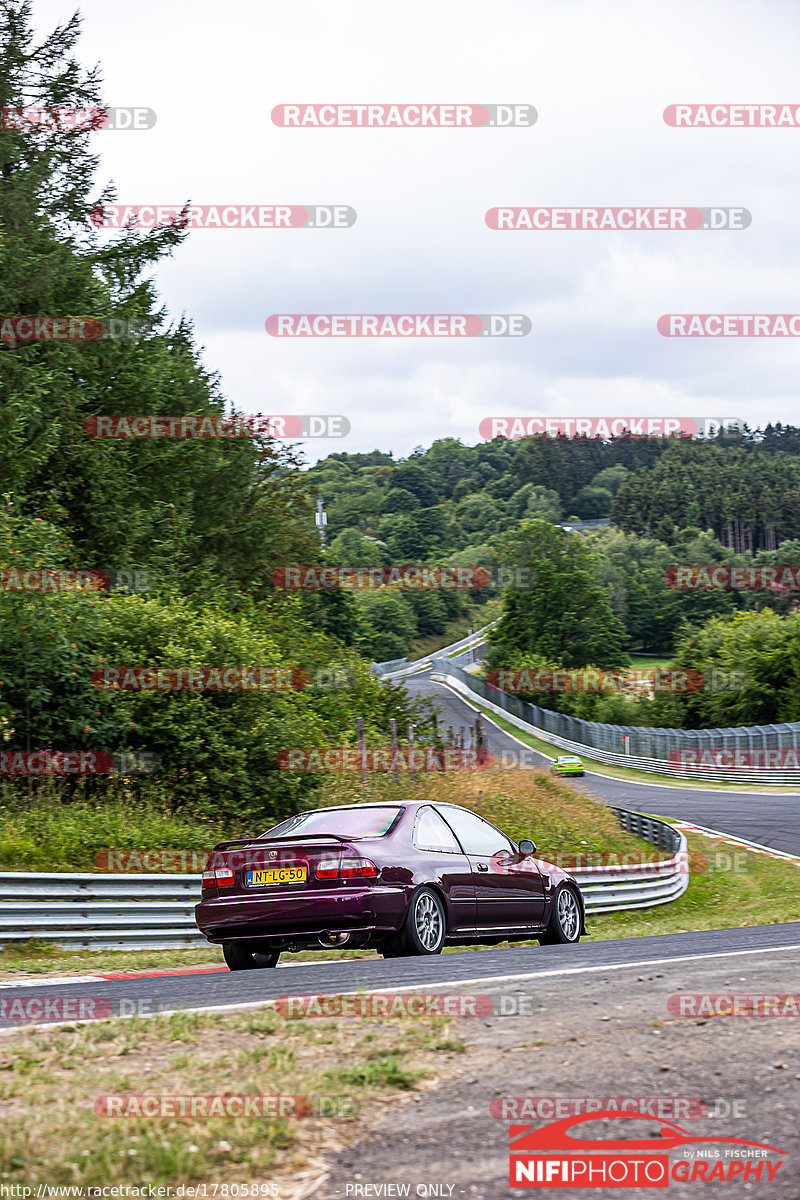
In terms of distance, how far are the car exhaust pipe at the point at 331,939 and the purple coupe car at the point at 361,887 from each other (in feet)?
0.03

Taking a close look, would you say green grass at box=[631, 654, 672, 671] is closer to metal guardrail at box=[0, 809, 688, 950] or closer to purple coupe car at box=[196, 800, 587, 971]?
metal guardrail at box=[0, 809, 688, 950]

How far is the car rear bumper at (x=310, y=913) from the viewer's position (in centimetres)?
884

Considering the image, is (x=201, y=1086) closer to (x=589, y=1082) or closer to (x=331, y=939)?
(x=589, y=1082)

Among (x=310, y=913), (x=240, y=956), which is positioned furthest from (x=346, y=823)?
(x=240, y=956)

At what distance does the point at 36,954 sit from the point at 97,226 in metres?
22.2

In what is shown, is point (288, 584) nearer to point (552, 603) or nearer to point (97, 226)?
point (97, 226)

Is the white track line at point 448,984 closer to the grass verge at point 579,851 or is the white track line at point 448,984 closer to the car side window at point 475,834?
the car side window at point 475,834

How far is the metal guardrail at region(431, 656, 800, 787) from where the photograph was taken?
163 feet

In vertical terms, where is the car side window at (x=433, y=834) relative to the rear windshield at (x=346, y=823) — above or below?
below

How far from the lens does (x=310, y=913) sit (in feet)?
29.2

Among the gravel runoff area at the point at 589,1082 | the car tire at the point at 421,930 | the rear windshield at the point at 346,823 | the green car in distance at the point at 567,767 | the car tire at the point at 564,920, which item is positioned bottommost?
the green car in distance at the point at 567,767

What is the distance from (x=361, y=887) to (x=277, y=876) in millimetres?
698

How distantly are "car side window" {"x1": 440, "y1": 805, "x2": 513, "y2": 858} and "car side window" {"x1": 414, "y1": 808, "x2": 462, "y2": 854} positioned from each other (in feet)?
0.50

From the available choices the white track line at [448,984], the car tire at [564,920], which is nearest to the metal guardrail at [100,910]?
the car tire at [564,920]
